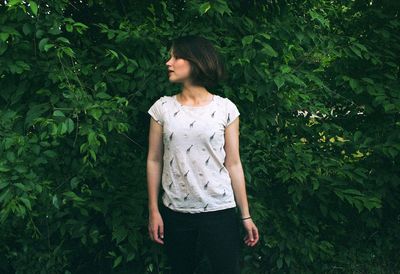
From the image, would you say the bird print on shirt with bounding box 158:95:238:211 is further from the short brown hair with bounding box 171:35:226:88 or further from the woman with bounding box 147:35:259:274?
the short brown hair with bounding box 171:35:226:88

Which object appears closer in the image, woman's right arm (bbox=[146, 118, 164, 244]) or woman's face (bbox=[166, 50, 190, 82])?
woman's face (bbox=[166, 50, 190, 82])

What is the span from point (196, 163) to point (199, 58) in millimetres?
538

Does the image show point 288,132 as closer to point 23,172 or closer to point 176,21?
point 176,21

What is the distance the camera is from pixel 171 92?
374 cm

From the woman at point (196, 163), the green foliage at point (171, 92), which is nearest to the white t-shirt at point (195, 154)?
the woman at point (196, 163)

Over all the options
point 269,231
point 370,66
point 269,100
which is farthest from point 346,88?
point 269,231

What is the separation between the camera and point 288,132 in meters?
4.57

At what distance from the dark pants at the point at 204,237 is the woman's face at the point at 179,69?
0.70m

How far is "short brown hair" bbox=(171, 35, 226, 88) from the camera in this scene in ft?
9.59

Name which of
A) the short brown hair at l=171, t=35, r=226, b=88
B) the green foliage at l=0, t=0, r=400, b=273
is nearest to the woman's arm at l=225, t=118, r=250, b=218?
the short brown hair at l=171, t=35, r=226, b=88

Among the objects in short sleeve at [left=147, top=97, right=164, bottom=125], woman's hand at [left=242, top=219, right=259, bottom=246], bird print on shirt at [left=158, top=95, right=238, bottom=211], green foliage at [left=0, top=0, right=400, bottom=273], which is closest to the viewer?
bird print on shirt at [left=158, top=95, right=238, bottom=211]

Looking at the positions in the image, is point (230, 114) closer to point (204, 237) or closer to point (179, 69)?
point (179, 69)

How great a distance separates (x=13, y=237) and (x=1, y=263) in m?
0.21

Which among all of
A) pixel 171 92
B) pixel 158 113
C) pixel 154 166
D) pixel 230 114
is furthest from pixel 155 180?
pixel 171 92
